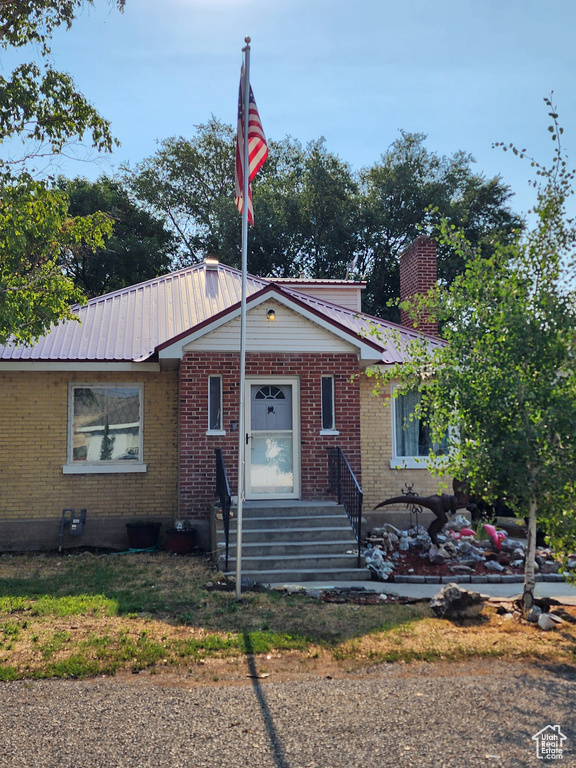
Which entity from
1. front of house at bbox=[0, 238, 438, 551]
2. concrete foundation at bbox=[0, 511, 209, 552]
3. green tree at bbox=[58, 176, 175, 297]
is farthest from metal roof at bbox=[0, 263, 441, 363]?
green tree at bbox=[58, 176, 175, 297]

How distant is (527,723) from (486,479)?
2881mm

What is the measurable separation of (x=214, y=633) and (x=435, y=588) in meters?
3.58

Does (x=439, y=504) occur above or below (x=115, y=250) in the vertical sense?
below

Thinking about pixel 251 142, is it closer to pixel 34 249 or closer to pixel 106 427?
pixel 34 249

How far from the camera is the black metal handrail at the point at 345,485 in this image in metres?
10.7

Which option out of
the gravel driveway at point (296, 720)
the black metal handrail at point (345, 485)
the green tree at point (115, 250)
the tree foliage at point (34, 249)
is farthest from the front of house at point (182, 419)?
the green tree at point (115, 250)

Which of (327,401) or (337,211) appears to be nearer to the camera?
(327,401)

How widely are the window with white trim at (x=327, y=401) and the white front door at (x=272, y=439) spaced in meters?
0.47

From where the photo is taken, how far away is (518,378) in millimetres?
6969

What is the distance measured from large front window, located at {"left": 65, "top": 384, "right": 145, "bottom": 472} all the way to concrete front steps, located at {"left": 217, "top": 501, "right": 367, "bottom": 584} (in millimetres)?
2858

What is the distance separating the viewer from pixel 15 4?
9.23 metres

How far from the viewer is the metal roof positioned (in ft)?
39.8

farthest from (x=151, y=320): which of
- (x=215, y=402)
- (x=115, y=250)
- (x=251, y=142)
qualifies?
(x=115, y=250)

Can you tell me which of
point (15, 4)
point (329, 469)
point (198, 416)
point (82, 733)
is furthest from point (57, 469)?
point (82, 733)
